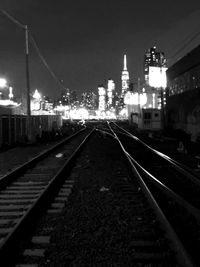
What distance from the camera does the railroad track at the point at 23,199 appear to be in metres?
6.03

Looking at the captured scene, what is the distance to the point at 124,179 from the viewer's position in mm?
13023

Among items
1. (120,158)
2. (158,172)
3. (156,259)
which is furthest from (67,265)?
(120,158)

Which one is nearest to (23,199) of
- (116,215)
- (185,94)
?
(116,215)

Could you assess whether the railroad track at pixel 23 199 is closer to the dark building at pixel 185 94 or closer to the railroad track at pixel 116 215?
the railroad track at pixel 116 215

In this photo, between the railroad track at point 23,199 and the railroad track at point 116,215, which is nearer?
the railroad track at point 116,215

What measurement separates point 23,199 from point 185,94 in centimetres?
4185

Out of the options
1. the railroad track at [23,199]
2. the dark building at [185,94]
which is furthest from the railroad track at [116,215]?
the dark building at [185,94]

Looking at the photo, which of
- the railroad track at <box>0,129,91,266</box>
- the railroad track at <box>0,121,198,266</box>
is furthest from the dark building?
the railroad track at <box>0,121,198,266</box>

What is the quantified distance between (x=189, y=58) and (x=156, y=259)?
44.9 metres

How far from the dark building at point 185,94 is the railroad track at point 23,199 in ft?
66.2

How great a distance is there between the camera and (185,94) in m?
49.2

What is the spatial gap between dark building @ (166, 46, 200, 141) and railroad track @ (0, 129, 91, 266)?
20174 mm

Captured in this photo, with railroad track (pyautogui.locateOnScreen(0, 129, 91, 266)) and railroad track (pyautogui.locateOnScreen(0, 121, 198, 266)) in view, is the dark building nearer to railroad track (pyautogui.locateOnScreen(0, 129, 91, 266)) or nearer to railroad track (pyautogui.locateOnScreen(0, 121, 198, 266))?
railroad track (pyautogui.locateOnScreen(0, 129, 91, 266))

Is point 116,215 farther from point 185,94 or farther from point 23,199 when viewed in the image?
point 185,94
